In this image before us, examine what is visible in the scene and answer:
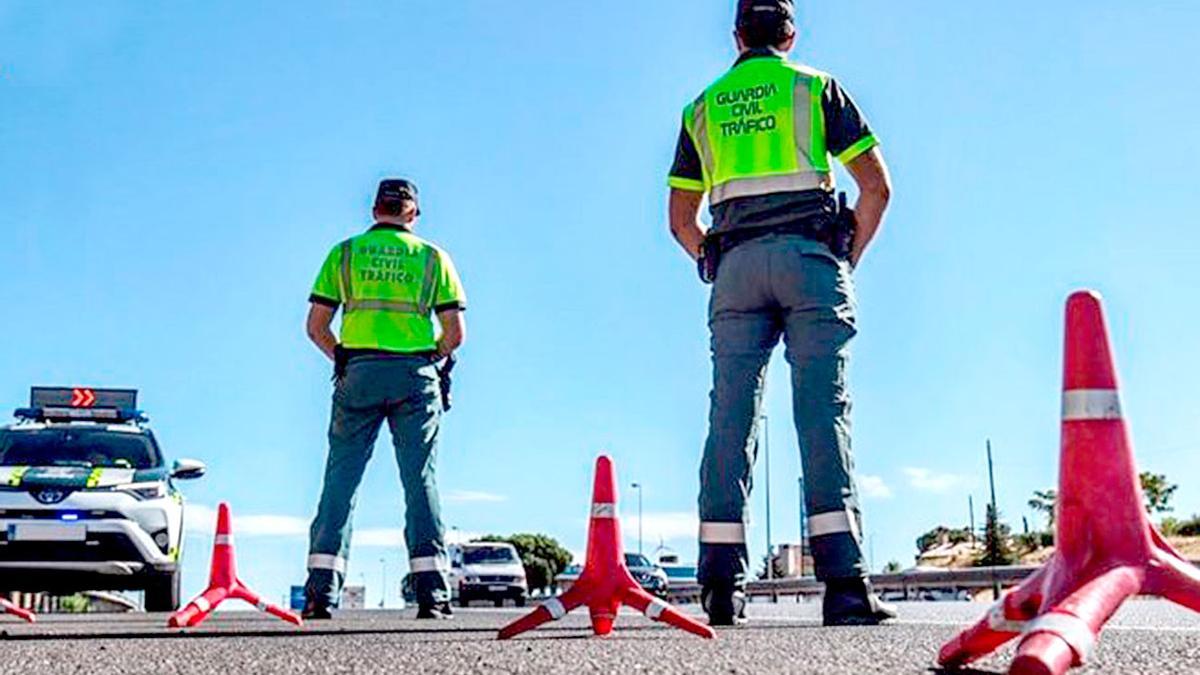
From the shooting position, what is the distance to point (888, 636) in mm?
4254

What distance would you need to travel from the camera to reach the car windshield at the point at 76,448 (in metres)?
10.8

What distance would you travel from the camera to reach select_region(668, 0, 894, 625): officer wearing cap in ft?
17.5

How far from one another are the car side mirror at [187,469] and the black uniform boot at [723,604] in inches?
254

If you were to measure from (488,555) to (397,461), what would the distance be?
81.3 feet

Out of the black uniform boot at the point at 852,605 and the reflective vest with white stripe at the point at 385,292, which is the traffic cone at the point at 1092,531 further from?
the reflective vest with white stripe at the point at 385,292

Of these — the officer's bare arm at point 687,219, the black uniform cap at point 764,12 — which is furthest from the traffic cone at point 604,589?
the black uniform cap at point 764,12

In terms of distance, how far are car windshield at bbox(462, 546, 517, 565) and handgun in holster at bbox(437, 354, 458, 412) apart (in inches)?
951

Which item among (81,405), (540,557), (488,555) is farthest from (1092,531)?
(540,557)

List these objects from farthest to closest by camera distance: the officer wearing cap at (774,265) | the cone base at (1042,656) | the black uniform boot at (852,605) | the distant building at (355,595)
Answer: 1. the distant building at (355,595)
2. the officer wearing cap at (774,265)
3. the black uniform boot at (852,605)
4. the cone base at (1042,656)

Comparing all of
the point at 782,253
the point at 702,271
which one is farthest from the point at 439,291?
the point at 782,253

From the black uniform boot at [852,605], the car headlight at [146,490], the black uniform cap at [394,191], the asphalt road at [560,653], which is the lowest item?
the asphalt road at [560,653]

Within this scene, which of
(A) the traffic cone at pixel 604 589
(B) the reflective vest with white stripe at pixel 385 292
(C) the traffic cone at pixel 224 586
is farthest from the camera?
(B) the reflective vest with white stripe at pixel 385 292

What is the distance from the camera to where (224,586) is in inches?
306

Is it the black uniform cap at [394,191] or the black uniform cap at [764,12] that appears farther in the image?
the black uniform cap at [394,191]
